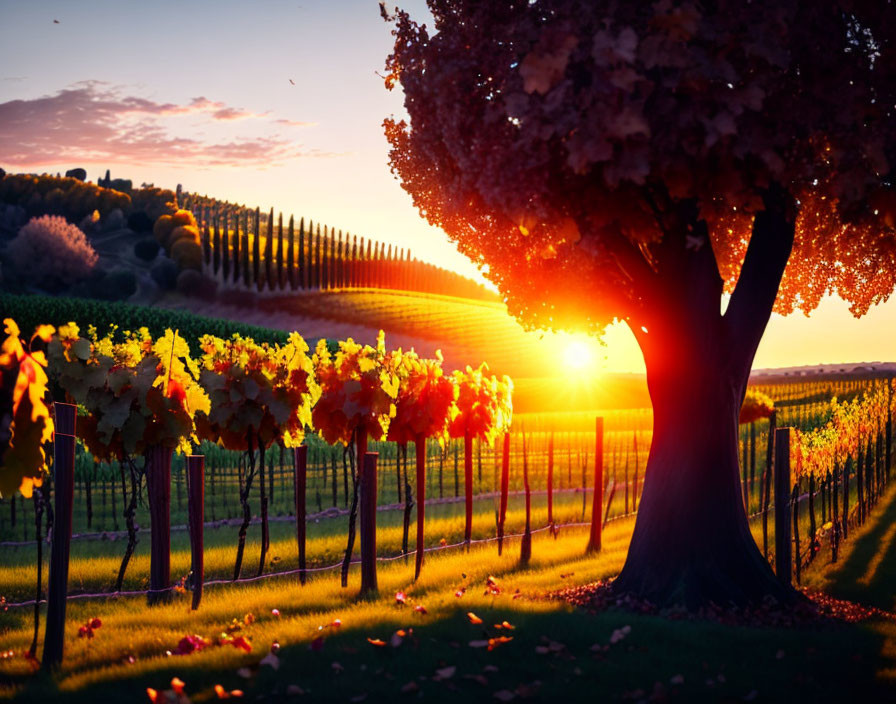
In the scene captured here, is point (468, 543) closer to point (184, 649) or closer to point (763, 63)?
point (184, 649)

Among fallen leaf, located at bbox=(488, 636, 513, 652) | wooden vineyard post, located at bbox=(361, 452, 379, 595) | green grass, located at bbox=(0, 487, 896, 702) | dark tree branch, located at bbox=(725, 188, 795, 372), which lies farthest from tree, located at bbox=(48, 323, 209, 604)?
dark tree branch, located at bbox=(725, 188, 795, 372)

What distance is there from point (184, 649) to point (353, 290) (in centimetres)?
7533

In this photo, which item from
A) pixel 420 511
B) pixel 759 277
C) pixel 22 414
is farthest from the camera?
pixel 420 511

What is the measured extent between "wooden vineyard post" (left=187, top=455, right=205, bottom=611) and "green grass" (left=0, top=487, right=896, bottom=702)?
0.97 ft

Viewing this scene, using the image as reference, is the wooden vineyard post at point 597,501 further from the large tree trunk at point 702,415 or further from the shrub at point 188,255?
the shrub at point 188,255

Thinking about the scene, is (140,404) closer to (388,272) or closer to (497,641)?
(497,641)

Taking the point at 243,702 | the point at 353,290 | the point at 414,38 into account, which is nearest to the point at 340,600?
the point at 243,702

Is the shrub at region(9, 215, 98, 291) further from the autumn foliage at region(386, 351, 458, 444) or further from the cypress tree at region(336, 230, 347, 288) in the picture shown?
the autumn foliage at region(386, 351, 458, 444)

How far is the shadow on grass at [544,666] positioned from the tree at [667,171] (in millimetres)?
1798

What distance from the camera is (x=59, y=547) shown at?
7.63m

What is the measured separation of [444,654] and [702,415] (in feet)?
15.2

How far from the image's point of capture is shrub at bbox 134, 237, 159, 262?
87062 mm

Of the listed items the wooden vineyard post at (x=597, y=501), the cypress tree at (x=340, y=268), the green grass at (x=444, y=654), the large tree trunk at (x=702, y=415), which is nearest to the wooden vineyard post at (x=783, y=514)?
the large tree trunk at (x=702, y=415)

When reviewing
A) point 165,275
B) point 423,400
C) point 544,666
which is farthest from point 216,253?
point 544,666
